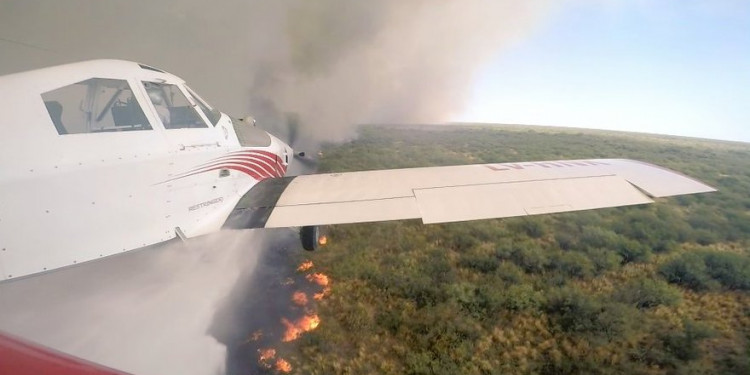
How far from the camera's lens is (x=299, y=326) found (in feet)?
18.8

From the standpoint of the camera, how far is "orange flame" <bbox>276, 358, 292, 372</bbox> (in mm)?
4861

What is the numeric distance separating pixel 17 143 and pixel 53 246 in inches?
37.2

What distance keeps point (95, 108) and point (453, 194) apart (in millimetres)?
4535

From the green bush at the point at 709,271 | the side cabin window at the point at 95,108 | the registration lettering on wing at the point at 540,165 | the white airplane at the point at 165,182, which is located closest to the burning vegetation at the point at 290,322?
the white airplane at the point at 165,182

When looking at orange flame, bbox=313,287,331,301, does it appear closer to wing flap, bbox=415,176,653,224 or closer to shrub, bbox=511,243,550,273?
wing flap, bbox=415,176,653,224

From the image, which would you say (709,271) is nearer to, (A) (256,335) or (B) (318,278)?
(B) (318,278)

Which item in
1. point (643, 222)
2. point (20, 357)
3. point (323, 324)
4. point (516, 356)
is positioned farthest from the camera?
point (643, 222)

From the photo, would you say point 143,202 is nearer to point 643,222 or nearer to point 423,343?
point 423,343

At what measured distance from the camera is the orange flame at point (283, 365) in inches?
191

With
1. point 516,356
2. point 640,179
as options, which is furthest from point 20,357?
point 640,179

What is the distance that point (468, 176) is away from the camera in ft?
19.5

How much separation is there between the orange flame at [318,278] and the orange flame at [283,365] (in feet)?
6.65

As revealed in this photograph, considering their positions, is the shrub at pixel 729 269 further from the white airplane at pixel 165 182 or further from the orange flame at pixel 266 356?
the orange flame at pixel 266 356

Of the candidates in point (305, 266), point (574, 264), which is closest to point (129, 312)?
point (305, 266)
